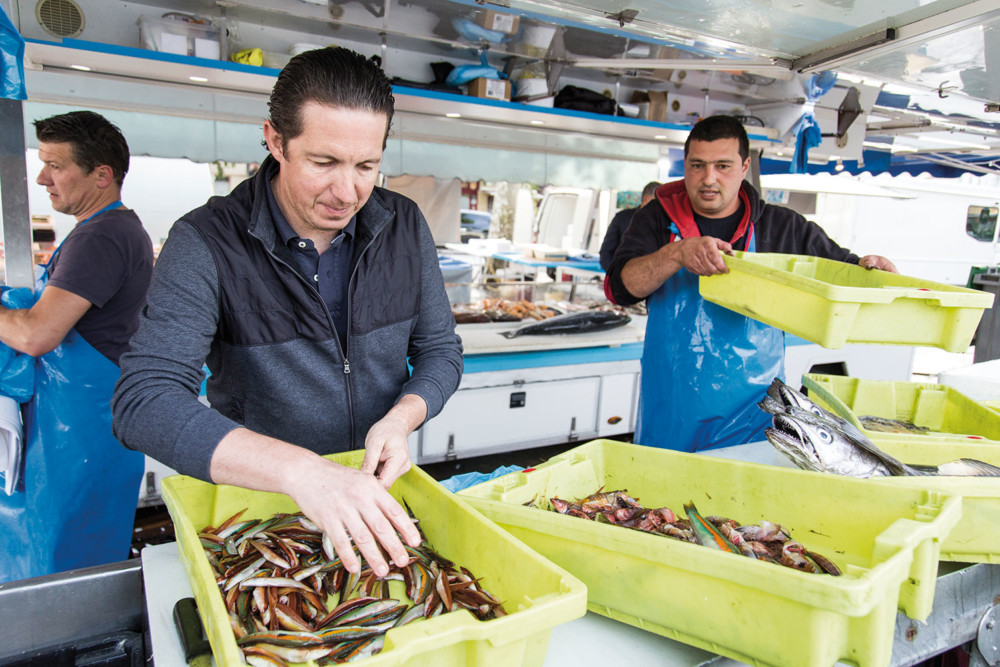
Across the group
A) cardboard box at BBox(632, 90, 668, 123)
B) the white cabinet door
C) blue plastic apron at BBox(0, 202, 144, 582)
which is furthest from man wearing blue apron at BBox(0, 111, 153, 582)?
cardboard box at BBox(632, 90, 668, 123)

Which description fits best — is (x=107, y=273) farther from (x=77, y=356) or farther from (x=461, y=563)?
(x=461, y=563)

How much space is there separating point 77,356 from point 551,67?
13.6ft

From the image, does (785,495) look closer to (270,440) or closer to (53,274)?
(270,440)

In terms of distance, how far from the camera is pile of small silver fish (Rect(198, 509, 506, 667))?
1036mm

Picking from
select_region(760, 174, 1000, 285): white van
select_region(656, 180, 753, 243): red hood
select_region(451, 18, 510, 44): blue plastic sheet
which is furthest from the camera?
select_region(760, 174, 1000, 285): white van

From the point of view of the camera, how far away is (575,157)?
19.5 feet

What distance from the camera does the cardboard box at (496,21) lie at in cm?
460

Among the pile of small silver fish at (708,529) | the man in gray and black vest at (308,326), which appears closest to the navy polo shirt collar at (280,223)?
the man in gray and black vest at (308,326)

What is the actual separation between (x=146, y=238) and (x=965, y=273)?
16211 mm

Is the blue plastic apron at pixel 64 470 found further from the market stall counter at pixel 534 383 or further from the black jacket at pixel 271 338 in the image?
the market stall counter at pixel 534 383

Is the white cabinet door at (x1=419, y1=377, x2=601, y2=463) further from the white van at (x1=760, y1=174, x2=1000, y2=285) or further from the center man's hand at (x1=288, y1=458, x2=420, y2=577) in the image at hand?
the white van at (x1=760, y1=174, x2=1000, y2=285)

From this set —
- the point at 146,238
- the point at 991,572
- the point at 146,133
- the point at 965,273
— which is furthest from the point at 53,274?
the point at 965,273

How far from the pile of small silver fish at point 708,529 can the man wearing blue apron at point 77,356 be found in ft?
6.53

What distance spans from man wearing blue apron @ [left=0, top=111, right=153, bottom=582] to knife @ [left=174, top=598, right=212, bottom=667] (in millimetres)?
1600
